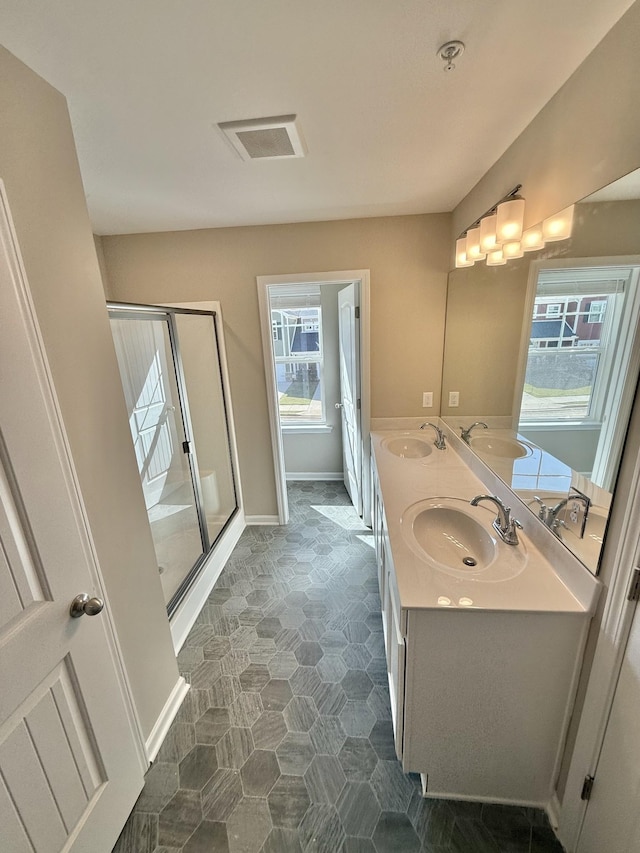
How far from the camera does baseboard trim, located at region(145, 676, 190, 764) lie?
138cm

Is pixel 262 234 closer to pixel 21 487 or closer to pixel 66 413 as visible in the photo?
pixel 66 413

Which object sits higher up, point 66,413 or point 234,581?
point 66,413

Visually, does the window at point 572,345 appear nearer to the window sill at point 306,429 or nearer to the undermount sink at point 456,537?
the undermount sink at point 456,537

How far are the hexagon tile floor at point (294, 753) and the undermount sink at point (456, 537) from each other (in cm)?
76

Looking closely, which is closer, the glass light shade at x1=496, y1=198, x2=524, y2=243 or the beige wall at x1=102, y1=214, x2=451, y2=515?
the glass light shade at x1=496, y1=198, x2=524, y2=243

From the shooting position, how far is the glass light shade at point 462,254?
1.93 meters

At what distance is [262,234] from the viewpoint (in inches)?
95.3

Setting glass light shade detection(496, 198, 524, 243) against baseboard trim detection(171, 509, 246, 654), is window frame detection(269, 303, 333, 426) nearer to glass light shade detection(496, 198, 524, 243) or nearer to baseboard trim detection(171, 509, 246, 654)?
baseboard trim detection(171, 509, 246, 654)

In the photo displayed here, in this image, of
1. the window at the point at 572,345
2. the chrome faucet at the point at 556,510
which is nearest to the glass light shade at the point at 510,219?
the window at the point at 572,345

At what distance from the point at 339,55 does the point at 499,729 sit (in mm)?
2154

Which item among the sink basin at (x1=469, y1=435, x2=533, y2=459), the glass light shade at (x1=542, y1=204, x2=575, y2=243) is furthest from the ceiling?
the sink basin at (x1=469, y1=435, x2=533, y2=459)

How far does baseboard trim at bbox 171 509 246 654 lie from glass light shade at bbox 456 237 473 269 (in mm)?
2518

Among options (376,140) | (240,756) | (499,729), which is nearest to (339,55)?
(376,140)

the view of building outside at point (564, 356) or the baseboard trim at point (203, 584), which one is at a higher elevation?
the view of building outside at point (564, 356)
